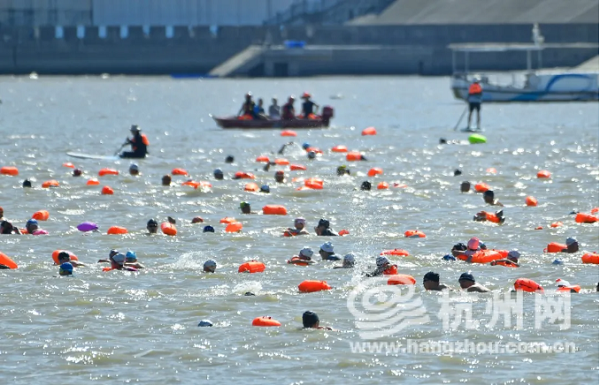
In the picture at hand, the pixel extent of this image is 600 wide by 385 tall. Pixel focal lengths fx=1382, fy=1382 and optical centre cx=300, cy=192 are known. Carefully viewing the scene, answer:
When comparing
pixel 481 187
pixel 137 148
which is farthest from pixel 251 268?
pixel 137 148

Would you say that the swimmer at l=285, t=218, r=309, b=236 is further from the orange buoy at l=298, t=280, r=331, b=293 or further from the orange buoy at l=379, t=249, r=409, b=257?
the orange buoy at l=298, t=280, r=331, b=293

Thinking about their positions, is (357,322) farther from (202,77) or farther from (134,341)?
(202,77)

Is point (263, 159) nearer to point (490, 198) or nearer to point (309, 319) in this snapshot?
point (490, 198)

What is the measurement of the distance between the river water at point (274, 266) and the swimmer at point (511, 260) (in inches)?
6.4

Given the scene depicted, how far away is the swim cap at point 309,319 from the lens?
15172 mm

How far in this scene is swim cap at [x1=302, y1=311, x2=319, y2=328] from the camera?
49.8ft

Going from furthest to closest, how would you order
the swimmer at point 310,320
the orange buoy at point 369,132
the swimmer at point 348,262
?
the orange buoy at point 369,132
the swimmer at point 348,262
the swimmer at point 310,320

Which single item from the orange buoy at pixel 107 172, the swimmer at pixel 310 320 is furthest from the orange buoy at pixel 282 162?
the swimmer at pixel 310 320

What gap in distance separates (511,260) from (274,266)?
333cm

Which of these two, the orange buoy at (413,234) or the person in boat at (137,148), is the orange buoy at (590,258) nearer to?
the orange buoy at (413,234)

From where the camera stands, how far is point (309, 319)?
15188mm

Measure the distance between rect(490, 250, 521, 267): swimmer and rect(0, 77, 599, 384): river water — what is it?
163mm

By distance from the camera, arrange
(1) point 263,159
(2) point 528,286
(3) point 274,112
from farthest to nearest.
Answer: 1. (3) point 274,112
2. (1) point 263,159
3. (2) point 528,286

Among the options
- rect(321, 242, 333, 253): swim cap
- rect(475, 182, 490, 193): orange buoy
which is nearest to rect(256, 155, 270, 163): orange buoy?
rect(475, 182, 490, 193): orange buoy
